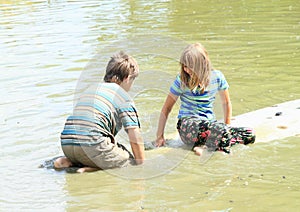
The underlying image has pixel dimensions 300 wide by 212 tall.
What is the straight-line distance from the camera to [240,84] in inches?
318

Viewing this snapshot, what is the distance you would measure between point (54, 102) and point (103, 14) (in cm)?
862

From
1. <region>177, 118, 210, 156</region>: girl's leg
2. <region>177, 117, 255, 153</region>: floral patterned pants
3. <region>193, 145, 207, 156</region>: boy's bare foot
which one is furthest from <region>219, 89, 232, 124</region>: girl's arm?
<region>193, 145, 207, 156</region>: boy's bare foot

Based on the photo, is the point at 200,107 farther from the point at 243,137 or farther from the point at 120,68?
the point at 120,68

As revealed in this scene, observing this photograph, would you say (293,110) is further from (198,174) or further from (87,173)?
(87,173)

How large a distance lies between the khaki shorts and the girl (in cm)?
63

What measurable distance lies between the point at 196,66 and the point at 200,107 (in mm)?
A: 433

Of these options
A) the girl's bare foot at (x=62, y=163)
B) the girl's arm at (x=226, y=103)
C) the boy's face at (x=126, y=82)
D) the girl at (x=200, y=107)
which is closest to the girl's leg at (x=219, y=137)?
the girl at (x=200, y=107)

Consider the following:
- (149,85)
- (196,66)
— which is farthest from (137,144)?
(149,85)

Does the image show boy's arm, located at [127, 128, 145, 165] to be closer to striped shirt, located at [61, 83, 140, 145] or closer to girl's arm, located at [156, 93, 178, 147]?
striped shirt, located at [61, 83, 140, 145]

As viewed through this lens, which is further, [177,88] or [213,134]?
[177,88]

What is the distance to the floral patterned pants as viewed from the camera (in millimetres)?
5547

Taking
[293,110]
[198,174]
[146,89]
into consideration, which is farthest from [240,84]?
[198,174]

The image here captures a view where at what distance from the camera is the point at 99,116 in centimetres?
510

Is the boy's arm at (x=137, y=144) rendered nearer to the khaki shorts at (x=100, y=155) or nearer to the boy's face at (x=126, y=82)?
the khaki shorts at (x=100, y=155)
